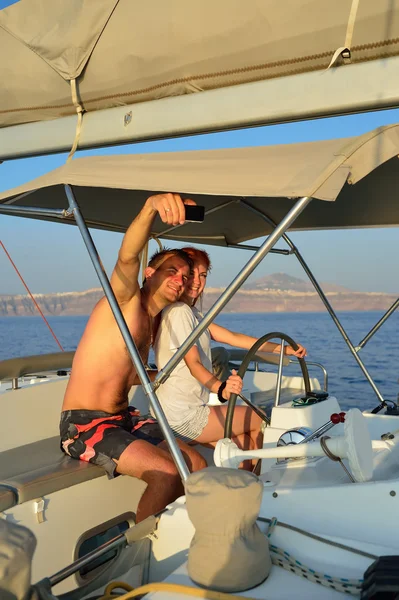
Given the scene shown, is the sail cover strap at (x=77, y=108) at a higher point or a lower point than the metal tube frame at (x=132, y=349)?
higher

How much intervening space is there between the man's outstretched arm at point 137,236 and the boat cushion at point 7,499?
0.92m

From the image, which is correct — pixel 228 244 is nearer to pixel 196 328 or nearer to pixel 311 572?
pixel 196 328

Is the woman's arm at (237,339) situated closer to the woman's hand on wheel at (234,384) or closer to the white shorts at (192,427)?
the white shorts at (192,427)

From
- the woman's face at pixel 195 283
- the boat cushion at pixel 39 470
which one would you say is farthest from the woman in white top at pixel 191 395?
the boat cushion at pixel 39 470

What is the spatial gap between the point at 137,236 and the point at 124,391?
95 cm

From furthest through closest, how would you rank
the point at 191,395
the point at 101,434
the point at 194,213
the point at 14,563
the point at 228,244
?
1. the point at 228,244
2. the point at 191,395
3. the point at 101,434
4. the point at 194,213
5. the point at 14,563

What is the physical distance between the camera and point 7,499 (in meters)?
2.31

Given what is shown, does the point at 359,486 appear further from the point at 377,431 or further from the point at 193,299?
the point at 193,299

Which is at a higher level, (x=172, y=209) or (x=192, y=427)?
(x=172, y=209)

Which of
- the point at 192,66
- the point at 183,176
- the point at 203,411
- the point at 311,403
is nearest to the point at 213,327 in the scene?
the point at 203,411

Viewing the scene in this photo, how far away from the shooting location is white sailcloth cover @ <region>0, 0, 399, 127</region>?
7.41 ft

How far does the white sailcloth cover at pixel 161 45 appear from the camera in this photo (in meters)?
2.26

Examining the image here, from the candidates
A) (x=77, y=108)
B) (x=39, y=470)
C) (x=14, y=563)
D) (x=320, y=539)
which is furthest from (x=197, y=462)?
(x=77, y=108)

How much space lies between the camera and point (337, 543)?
63.8 inches
